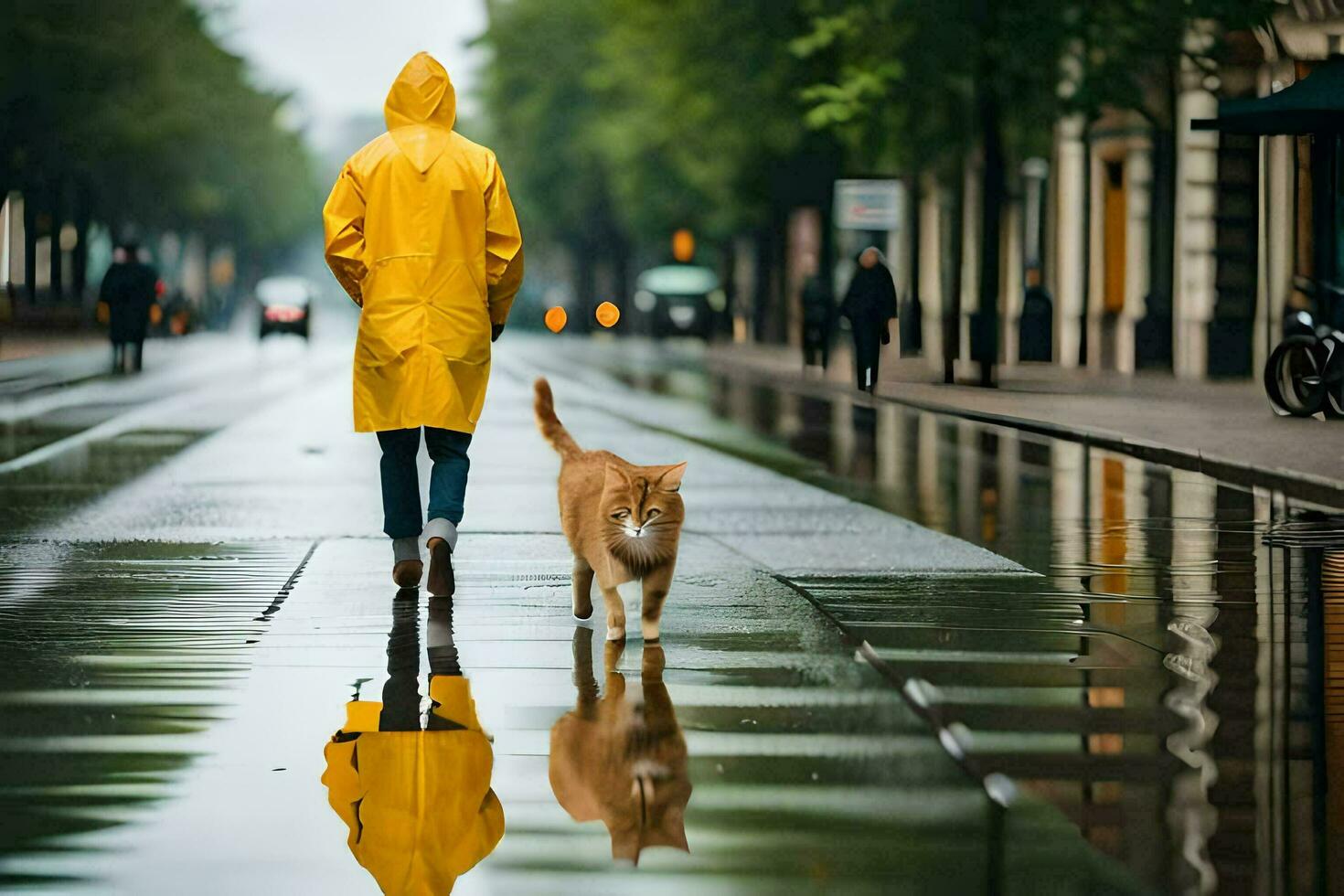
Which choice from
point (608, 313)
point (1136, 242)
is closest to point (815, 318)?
point (1136, 242)

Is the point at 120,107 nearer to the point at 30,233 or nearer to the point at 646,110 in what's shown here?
the point at 30,233

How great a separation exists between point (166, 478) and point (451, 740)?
37.7 feet

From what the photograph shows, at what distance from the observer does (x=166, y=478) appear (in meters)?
18.2

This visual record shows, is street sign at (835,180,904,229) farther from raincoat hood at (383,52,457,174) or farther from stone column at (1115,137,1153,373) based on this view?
raincoat hood at (383,52,457,174)

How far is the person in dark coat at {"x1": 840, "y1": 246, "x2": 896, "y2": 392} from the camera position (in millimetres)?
34062

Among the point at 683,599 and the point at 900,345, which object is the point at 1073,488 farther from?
the point at 900,345

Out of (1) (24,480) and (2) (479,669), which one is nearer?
(2) (479,669)

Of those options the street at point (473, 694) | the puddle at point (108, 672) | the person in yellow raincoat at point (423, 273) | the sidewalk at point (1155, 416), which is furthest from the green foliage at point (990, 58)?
the person in yellow raincoat at point (423, 273)

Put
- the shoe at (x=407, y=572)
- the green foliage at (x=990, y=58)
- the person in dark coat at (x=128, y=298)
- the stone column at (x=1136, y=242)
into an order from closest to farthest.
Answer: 1. the shoe at (x=407, y=572)
2. the green foliage at (x=990, y=58)
3. the person in dark coat at (x=128, y=298)
4. the stone column at (x=1136, y=242)

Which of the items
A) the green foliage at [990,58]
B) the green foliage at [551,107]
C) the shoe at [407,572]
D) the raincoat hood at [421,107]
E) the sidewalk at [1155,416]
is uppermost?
the green foliage at [551,107]

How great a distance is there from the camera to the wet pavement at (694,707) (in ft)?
18.5

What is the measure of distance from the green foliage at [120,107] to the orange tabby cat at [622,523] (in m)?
40.4

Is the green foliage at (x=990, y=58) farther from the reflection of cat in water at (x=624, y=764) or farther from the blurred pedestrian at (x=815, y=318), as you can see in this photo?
the reflection of cat in water at (x=624, y=764)

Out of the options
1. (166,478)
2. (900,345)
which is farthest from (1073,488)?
(900,345)
